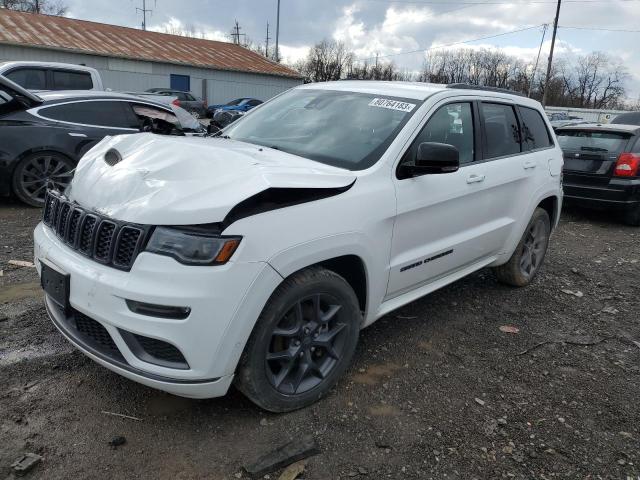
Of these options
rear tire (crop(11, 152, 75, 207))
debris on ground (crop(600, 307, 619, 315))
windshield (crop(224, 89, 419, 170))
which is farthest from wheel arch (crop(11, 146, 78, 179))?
debris on ground (crop(600, 307, 619, 315))

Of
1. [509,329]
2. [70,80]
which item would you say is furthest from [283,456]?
[70,80]

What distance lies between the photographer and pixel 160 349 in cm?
235

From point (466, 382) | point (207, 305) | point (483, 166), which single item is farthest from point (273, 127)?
point (466, 382)

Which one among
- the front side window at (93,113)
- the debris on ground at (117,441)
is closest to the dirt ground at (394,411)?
the debris on ground at (117,441)

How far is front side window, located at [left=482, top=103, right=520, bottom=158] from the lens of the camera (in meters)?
4.09

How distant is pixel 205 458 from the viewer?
248cm

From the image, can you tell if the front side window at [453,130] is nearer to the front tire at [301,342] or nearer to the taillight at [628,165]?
the front tire at [301,342]

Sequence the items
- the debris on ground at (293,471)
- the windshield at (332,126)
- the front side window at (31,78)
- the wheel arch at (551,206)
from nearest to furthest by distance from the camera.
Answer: the debris on ground at (293,471) < the windshield at (332,126) < the wheel arch at (551,206) < the front side window at (31,78)

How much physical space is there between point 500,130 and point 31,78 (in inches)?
350

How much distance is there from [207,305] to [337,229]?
0.80m

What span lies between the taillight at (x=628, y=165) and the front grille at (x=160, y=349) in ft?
24.8

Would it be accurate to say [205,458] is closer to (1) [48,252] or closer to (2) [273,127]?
(1) [48,252]

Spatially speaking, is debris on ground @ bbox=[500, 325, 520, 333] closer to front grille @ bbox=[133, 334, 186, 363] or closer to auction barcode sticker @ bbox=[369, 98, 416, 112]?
auction barcode sticker @ bbox=[369, 98, 416, 112]

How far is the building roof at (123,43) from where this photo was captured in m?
25.5
